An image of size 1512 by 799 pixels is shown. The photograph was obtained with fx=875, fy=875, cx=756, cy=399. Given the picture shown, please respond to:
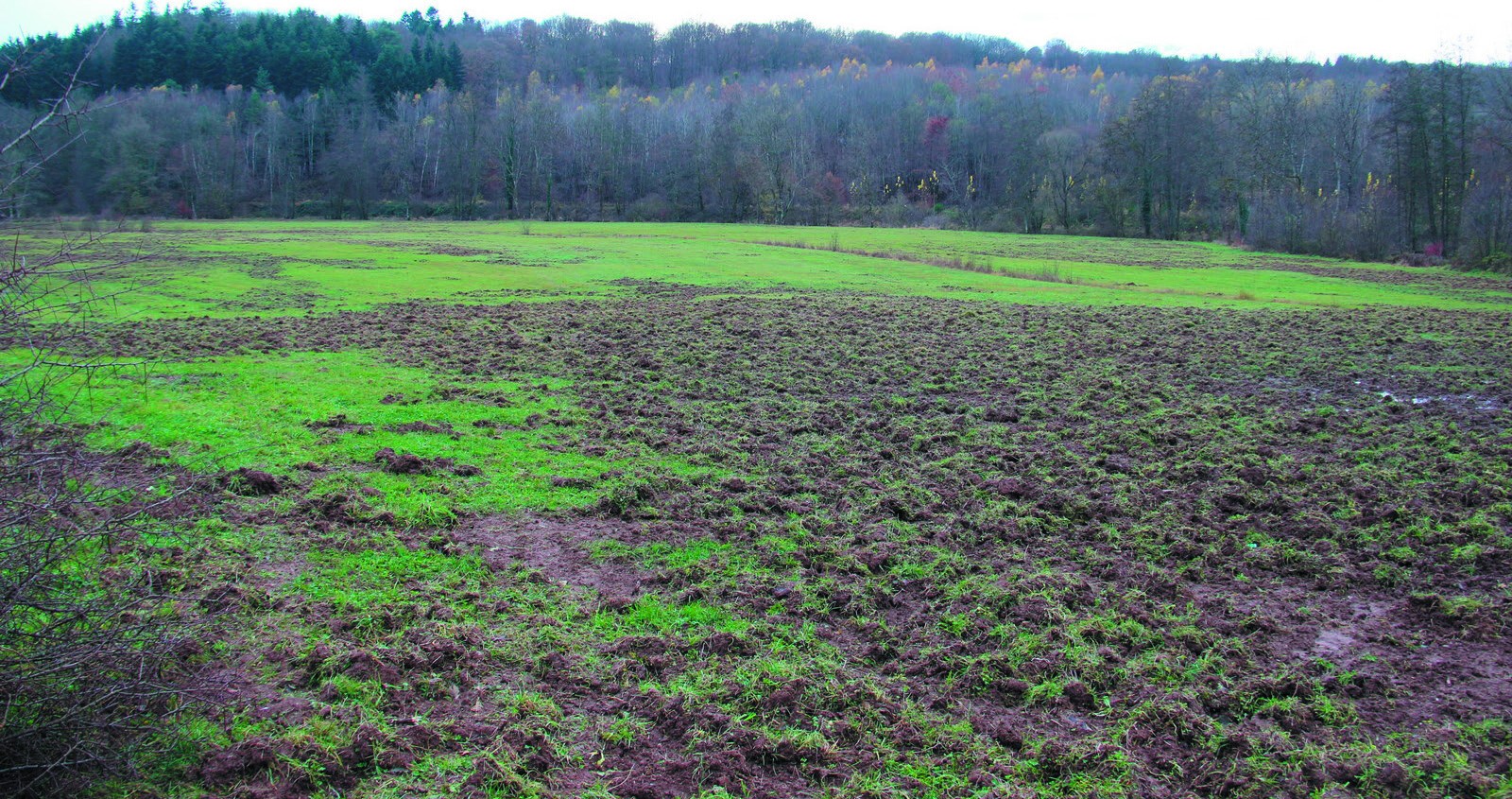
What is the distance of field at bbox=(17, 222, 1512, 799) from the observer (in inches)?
217

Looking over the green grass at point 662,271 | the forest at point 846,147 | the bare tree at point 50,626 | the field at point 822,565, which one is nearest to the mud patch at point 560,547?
the field at point 822,565

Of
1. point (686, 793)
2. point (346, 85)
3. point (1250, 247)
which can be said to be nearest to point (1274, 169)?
point (1250, 247)

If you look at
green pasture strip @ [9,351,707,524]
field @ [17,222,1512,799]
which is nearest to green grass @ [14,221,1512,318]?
green pasture strip @ [9,351,707,524]

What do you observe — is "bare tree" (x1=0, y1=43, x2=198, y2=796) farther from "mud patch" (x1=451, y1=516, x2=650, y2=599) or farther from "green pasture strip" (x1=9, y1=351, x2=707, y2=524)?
"green pasture strip" (x1=9, y1=351, x2=707, y2=524)

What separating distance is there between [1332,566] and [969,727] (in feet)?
16.3

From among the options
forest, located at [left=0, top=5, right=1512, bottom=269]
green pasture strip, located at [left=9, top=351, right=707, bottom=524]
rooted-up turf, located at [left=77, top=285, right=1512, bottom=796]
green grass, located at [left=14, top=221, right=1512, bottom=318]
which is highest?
forest, located at [left=0, top=5, right=1512, bottom=269]

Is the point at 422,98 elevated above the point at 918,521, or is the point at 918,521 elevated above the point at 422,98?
the point at 422,98

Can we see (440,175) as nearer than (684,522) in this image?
No

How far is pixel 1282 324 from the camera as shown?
24.9 m

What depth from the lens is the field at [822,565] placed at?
5500mm

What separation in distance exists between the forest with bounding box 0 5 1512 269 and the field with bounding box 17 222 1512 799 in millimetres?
20675

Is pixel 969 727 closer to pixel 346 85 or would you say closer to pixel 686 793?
pixel 686 793

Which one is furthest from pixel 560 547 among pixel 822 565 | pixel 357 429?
pixel 357 429

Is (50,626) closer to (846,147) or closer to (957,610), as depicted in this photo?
(957,610)
